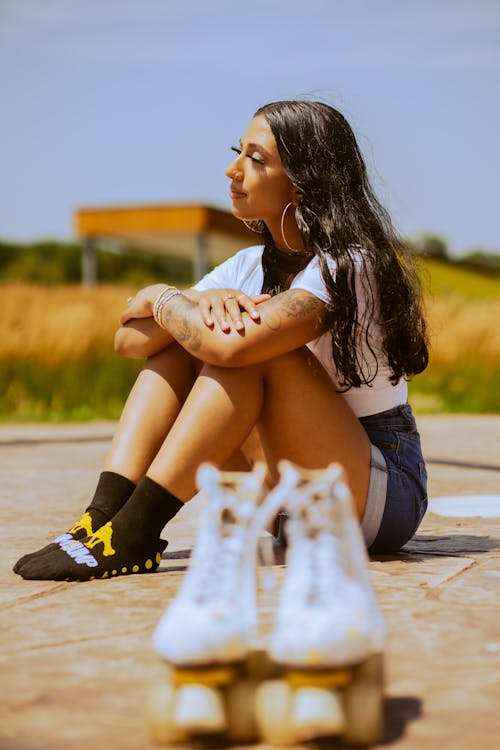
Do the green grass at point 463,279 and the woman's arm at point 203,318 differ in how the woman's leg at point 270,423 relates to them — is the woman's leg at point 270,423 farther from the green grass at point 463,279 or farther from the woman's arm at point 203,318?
the green grass at point 463,279

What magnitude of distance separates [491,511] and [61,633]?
1.80 meters

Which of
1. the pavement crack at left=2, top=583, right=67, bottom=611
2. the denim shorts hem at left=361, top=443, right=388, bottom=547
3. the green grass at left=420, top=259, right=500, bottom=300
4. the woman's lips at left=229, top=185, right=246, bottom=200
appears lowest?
the pavement crack at left=2, top=583, right=67, bottom=611

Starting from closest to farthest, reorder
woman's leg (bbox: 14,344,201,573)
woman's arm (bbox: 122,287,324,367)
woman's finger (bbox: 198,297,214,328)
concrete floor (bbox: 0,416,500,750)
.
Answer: concrete floor (bbox: 0,416,500,750) < woman's arm (bbox: 122,287,324,367) < woman's finger (bbox: 198,297,214,328) < woman's leg (bbox: 14,344,201,573)

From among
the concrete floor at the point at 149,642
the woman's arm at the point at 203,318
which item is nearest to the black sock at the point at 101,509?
the concrete floor at the point at 149,642

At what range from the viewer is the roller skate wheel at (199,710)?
125 centimetres

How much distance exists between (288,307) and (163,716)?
3.64 ft

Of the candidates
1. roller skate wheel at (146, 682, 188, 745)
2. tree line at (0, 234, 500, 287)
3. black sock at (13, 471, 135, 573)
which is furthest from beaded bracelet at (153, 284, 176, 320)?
tree line at (0, 234, 500, 287)

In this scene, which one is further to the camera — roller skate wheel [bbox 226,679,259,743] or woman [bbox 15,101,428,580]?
woman [bbox 15,101,428,580]

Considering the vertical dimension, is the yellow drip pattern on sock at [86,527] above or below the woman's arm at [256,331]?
below

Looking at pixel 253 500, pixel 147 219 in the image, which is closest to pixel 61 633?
pixel 253 500

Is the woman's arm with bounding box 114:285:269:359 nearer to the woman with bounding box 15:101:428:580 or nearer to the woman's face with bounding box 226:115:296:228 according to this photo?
the woman with bounding box 15:101:428:580

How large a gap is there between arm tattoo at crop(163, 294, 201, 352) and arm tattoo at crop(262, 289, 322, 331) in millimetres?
157

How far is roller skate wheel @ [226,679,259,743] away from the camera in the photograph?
1.28 m

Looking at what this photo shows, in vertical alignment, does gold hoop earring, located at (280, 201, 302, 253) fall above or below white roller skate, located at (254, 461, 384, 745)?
above
